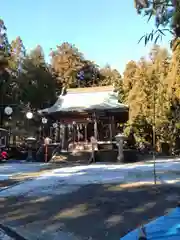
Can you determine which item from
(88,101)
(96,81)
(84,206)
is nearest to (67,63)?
(96,81)

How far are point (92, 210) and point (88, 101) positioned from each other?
16.7 m

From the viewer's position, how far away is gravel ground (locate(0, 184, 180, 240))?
482 centimetres

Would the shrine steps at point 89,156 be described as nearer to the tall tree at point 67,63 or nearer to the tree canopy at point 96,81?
the tree canopy at point 96,81

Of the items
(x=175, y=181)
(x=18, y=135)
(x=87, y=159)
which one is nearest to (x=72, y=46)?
(x=18, y=135)

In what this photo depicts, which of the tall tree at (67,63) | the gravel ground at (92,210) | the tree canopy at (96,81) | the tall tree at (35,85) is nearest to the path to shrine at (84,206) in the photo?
the gravel ground at (92,210)

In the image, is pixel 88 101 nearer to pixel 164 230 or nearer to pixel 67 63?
pixel 67 63

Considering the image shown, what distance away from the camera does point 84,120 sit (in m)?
21.0

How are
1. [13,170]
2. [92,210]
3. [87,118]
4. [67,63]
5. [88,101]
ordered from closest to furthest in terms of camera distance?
1. [92,210]
2. [13,170]
3. [87,118]
4. [88,101]
5. [67,63]

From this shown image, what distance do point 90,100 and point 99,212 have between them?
666 inches

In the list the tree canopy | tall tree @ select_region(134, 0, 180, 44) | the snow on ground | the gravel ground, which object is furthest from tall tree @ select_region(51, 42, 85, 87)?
tall tree @ select_region(134, 0, 180, 44)

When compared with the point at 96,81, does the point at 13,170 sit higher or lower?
lower

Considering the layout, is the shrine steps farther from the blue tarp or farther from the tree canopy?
the blue tarp

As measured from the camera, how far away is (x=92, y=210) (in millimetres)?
5785

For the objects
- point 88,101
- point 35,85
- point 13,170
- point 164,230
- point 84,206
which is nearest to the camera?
point 164,230
